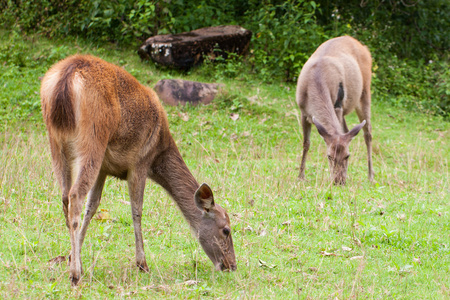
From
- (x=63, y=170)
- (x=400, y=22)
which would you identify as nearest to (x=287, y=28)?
(x=400, y=22)

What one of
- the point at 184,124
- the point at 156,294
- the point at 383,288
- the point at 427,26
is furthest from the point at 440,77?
the point at 156,294

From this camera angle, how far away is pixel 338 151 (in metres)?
8.05

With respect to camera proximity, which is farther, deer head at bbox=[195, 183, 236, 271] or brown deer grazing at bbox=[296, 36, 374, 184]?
brown deer grazing at bbox=[296, 36, 374, 184]

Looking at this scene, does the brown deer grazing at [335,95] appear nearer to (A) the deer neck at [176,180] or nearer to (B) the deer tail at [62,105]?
(A) the deer neck at [176,180]

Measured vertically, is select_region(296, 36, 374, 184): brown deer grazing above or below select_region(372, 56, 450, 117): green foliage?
above

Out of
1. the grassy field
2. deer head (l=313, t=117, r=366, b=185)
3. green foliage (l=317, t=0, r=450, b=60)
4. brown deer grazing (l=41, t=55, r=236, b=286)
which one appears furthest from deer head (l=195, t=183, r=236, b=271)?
green foliage (l=317, t=0, r=450, b=60)

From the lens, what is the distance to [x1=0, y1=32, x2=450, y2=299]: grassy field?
4.19m

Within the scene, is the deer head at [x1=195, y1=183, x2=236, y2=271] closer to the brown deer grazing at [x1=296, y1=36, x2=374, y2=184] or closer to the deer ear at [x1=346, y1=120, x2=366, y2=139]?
the brown deer grazing at [x1=296, y1=36, x2=374, y2=184]

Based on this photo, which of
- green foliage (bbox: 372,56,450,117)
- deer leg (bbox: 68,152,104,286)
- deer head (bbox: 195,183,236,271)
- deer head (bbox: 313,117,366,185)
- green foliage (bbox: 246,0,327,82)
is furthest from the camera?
green foliage (bbox: 372,56,450,117)

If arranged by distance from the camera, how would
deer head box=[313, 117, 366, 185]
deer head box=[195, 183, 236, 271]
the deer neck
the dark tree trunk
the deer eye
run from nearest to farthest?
deer head box=[195, 183, 236, 271] < the deer eye < the deer neck < deer head box=[313, 117, 366, 185] < the dark tree trunk

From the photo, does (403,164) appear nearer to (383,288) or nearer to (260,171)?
(260,171)

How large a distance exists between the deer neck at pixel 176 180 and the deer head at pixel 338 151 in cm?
346

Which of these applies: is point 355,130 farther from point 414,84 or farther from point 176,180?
point 414,84

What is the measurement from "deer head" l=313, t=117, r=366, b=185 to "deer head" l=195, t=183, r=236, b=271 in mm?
3448
